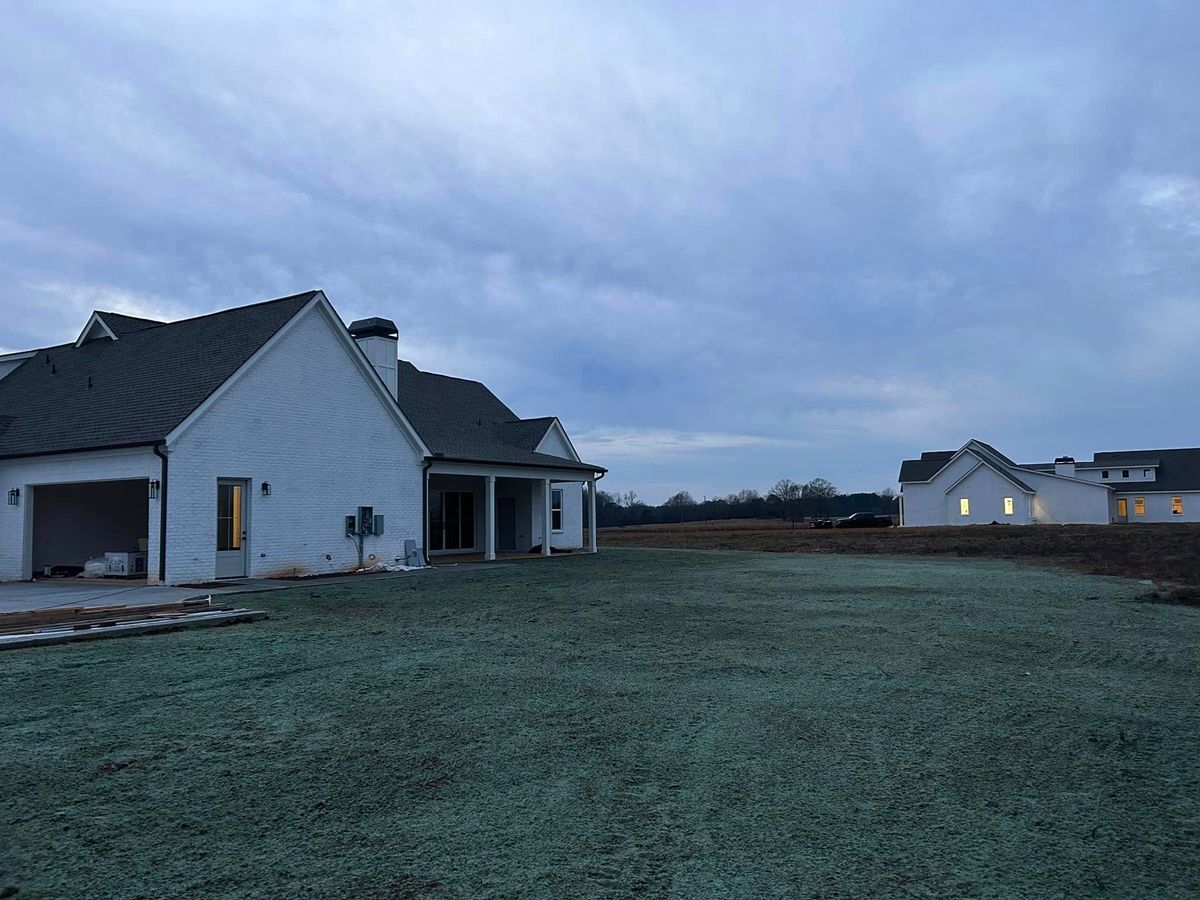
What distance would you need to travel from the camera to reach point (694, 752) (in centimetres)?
469

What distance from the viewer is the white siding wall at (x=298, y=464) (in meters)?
15.2

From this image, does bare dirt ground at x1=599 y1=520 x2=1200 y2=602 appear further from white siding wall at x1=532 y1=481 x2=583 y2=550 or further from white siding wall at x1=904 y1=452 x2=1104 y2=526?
white siding wall at x1=904 y1=452 x2=1104 y2=526

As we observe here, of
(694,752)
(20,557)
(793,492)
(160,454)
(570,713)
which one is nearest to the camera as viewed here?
(694,752)

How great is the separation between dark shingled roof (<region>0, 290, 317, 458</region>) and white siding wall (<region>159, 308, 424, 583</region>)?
1.96 ft

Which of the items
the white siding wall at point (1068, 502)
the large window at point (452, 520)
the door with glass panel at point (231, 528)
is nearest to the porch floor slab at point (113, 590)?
the door with glass panel at point (231, 528)

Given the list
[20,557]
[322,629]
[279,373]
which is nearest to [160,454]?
[279,373]

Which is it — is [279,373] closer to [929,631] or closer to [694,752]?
[929,631]

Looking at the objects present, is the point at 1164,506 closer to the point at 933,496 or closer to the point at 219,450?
the point at 933,496

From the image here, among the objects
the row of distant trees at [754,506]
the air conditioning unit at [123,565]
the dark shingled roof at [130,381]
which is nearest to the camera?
the dark shingled roof at [130,381]

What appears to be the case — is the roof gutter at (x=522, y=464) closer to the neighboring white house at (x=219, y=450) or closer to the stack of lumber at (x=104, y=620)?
the neighboring white house at (x=219, y=450)

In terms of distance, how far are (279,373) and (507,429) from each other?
11.5 metres

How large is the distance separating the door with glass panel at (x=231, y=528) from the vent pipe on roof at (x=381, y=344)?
6.92 meters

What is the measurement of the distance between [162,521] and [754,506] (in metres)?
81.2

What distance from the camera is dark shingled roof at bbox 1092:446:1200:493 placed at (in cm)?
5251
